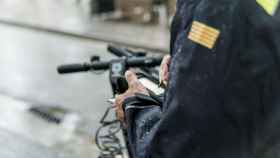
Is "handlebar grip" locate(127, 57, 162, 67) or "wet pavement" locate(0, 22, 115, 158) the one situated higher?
"handlebar grip" locate(127, 57, 162, 67)

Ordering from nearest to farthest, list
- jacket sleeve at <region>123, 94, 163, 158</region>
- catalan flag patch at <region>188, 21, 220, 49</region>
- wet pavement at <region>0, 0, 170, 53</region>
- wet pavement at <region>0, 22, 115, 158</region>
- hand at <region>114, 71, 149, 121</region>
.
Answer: catalan flag patch at <region>188, 21, 220, 49</region> → jacket sleeve at <region>123, 94, 163, 158</region> → hand at <region>114, 71, 149, 121</region> → wet pavement at <region>0, 22, 115, 158</region> → wet pavement at <region>0, 0, 170, 53</region>

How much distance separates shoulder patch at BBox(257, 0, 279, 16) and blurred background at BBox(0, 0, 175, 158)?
2.61 metres

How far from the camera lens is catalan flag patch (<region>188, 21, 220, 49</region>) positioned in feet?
3.63

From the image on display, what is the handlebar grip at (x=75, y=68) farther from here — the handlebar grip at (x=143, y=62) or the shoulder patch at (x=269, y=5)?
the shoulder patch at (x=269, y=5)

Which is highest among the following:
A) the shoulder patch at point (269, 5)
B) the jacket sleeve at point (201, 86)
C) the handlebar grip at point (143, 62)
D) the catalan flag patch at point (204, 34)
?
the shoulder patch at point (269, 5)

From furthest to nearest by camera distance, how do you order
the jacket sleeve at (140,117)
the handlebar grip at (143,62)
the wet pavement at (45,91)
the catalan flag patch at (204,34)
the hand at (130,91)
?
1. the wet pavement at (45,91)
2. the handlebar grip at (143,62)
3. the hand at (130,91)
4. the jacket sleeve at (140,117)
5. the catalan flag patch at (204,34)

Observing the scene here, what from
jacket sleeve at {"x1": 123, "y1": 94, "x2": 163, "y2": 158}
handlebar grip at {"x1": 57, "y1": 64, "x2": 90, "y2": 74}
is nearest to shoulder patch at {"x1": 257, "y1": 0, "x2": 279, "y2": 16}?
jacket sleeve at {"x1": 123, "y1": 94, "x2": 163, "y2": 158}

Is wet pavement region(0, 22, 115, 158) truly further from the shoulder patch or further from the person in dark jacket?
the shoulder patch

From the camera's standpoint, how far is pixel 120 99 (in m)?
1.51

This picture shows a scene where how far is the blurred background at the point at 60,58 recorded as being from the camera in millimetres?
3828

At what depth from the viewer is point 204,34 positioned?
1106 mm

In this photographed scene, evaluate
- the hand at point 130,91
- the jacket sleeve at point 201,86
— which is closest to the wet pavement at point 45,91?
the hand at point 130,91

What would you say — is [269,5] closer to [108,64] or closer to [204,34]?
[204,34]

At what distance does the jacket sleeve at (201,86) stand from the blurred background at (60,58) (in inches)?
96.1
